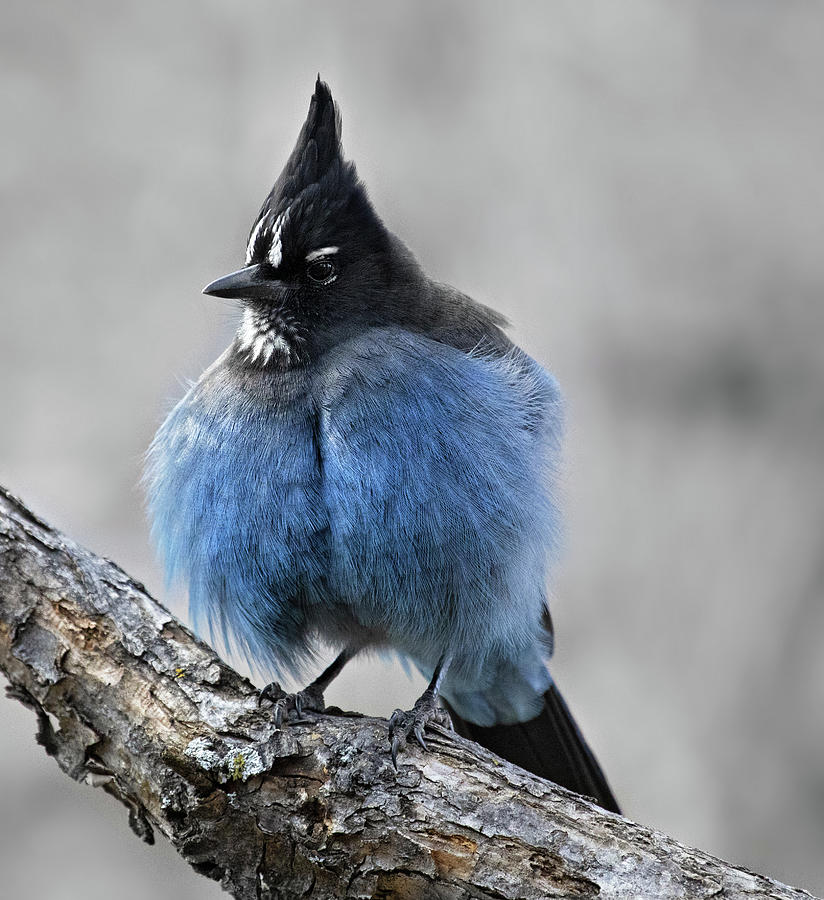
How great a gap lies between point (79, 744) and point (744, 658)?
11.6ft

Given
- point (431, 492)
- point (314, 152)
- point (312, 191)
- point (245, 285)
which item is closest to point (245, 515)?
point (431, 492)

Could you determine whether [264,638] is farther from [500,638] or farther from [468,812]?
[468,812]

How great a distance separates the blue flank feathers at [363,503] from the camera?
399cm

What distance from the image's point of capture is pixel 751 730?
5.99m

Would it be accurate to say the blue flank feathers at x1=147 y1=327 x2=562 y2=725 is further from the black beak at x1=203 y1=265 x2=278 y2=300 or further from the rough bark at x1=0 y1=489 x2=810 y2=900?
the rough bark at x1=0 y1=489 x2=810 y2=900

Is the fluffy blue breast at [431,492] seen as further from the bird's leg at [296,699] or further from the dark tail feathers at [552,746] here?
the dark tail feathers at [552,746]

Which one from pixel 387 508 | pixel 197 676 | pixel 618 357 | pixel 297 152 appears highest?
pixel 618 357

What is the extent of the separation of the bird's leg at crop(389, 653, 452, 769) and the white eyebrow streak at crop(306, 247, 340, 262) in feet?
4.84

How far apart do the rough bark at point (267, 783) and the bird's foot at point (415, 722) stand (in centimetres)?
4

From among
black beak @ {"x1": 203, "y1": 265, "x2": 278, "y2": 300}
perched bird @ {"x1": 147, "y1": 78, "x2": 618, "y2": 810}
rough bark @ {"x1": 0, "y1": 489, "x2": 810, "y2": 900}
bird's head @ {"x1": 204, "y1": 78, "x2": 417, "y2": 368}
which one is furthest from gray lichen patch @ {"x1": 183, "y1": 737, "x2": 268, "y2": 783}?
black beak @ {"x1": 203, "y1": 265, "x2": 278, "y2": 300}

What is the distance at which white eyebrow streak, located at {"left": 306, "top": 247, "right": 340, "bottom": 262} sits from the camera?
14.0 feet

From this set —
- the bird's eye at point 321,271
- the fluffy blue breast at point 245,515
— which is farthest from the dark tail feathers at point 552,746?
the bird's eye at point 321,271

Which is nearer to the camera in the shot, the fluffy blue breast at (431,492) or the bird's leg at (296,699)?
the bird's leg at (296,699)

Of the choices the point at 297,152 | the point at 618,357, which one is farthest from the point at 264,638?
the point at 618,357
